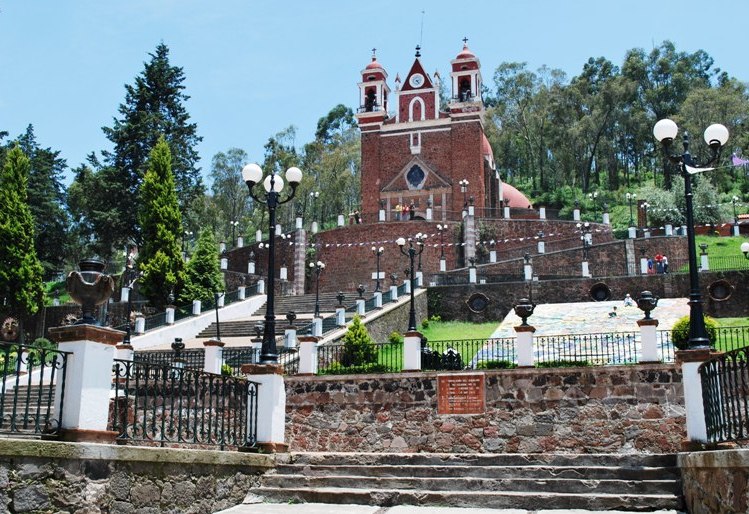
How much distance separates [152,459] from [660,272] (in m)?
28.3

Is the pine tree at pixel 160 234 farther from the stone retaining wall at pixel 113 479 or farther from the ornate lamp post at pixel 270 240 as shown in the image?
the stone retaining wall at pixel 113 479

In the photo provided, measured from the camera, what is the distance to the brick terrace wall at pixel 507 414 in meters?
15.8

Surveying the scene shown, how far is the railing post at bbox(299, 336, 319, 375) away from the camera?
757 inches

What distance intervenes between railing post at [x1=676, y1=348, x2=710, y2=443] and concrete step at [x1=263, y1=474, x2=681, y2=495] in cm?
72

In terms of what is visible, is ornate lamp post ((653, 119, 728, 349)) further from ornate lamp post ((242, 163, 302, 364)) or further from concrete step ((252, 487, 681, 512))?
ornate lamp post ((242, 163, 302, 364))

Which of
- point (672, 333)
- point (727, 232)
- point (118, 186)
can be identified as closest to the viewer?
point (672, 333)

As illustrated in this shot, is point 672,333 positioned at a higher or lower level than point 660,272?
lower

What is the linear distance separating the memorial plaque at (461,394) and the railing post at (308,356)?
144 inches

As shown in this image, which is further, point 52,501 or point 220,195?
point 220,195

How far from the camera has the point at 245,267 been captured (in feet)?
151

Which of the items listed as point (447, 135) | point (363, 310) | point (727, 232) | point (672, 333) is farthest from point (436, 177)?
point (672, 333)

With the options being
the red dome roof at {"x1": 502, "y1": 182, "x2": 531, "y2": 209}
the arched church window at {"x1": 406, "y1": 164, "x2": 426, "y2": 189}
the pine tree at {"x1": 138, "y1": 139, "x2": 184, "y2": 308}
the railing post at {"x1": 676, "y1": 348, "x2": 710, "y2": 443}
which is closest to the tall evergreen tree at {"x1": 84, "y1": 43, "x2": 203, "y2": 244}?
the pine tree at {"x1": 138, "y1": 139, "x2": 184, "y2": 308}

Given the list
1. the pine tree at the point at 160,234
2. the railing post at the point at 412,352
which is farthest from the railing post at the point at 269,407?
the pine tree at the point at 160,234

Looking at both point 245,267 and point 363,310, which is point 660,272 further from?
point 245,267
